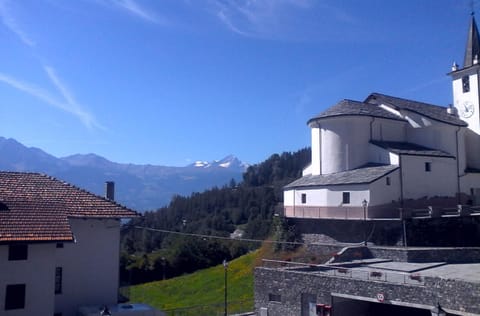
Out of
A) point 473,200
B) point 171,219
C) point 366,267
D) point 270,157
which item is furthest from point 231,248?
point 270,157

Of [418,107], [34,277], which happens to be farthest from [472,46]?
[34,277]

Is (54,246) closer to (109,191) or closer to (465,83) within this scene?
(109,191)

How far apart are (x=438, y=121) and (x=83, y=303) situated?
28087mm

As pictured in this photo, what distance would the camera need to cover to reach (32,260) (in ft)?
70.4

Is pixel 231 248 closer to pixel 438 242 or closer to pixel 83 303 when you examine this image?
pixel 438 242

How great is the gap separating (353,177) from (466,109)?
14.7 meters

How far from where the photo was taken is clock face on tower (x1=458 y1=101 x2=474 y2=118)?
1608 inches

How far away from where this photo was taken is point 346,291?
23531 millimetres

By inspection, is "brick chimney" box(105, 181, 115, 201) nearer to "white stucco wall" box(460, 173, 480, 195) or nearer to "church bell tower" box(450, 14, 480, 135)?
"white stucco wall" box(460, 173, 480, 195)

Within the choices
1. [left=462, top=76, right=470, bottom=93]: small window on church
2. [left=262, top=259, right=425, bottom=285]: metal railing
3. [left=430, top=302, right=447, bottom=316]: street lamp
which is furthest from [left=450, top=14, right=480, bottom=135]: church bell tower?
[left=430, top=302, right=447, bottom=316]: street lamp

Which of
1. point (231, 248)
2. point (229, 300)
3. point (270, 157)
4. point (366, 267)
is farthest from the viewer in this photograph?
point (270, 157)

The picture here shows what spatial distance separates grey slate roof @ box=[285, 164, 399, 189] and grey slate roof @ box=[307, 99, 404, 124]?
4153mm

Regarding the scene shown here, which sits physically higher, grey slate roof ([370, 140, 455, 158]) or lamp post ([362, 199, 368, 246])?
grey slate roof ([370, 140, 455, 158])

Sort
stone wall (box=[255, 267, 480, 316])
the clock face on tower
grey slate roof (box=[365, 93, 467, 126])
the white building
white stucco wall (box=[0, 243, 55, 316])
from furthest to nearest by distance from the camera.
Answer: the clock face on tower
grey slate roof (box=[365, 93, 467, 126])
the white building
white stucco wall (box=[0, 243, 55, 316])
stone wall (box=[255, 267, 480, 316])
